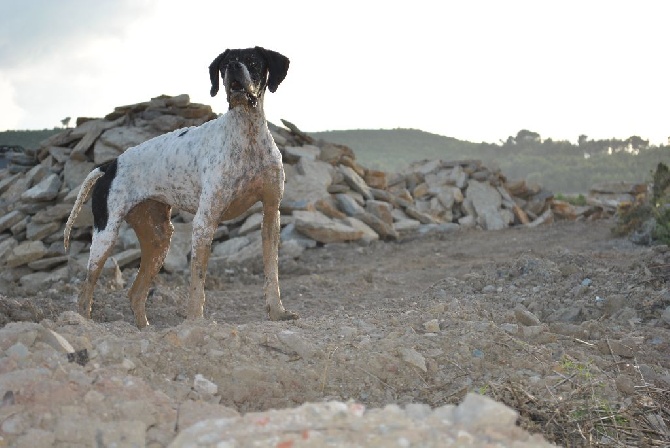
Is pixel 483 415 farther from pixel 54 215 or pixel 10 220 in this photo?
pixel 10 220

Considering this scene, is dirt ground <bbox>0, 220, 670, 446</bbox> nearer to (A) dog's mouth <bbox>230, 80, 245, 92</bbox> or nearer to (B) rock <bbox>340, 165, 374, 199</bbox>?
(A) dog's mouth <bbox>230, 80, 245, 92</bbox>

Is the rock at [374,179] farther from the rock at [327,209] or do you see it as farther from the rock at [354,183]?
the rock at [327,209]

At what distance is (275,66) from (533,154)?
46.0 metres

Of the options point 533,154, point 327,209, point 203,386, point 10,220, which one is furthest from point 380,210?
point 533,154

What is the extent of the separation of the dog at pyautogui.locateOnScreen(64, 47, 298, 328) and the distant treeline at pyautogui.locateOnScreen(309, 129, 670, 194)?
1147 inches

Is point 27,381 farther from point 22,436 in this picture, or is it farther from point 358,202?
point 358,202

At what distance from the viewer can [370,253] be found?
11.1 meters

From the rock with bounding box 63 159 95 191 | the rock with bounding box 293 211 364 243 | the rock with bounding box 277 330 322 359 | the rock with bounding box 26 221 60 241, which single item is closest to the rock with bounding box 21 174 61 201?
the rock with bounding box 63 159 95 191

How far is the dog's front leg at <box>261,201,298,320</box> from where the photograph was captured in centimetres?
496

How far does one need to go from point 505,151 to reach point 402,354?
49.0 meters

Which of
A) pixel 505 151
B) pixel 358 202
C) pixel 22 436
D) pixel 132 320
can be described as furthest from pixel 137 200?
pixel 505 151

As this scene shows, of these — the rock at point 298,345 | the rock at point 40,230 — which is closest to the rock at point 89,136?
the rock at point 40,230

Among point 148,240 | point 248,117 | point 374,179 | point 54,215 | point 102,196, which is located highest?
point 248,117

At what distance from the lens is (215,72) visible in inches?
189
